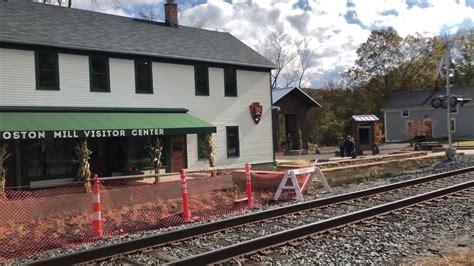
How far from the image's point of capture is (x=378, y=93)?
6506 cm

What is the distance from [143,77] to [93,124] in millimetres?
4103

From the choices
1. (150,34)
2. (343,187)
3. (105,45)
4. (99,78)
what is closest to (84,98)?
(99,78)

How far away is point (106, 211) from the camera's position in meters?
Result: 11.9

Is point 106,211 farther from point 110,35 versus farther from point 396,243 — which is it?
point 110,35

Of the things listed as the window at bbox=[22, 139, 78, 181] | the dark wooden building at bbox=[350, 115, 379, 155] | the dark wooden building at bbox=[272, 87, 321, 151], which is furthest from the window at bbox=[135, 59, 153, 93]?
the dark wooden building at bbox=[272, 87, 321, 151]

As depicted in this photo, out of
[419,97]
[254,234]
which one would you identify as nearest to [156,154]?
[254,234]

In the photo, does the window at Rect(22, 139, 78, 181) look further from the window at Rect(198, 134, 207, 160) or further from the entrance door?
the window at Rect(198, 134, 207, 160)

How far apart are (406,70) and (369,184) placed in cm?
5168

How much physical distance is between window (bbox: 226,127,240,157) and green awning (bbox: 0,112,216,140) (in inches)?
115

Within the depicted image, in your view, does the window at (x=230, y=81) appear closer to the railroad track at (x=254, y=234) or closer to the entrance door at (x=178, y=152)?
the entrance door at (x=178, y=152)

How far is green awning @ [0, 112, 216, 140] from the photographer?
15.1 metres

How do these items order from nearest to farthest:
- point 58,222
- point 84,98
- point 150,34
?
point 58,222 < point 84,98 < point 150,34

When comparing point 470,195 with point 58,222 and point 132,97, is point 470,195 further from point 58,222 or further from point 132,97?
point 132,97

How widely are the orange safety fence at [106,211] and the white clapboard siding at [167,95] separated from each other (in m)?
4.32
